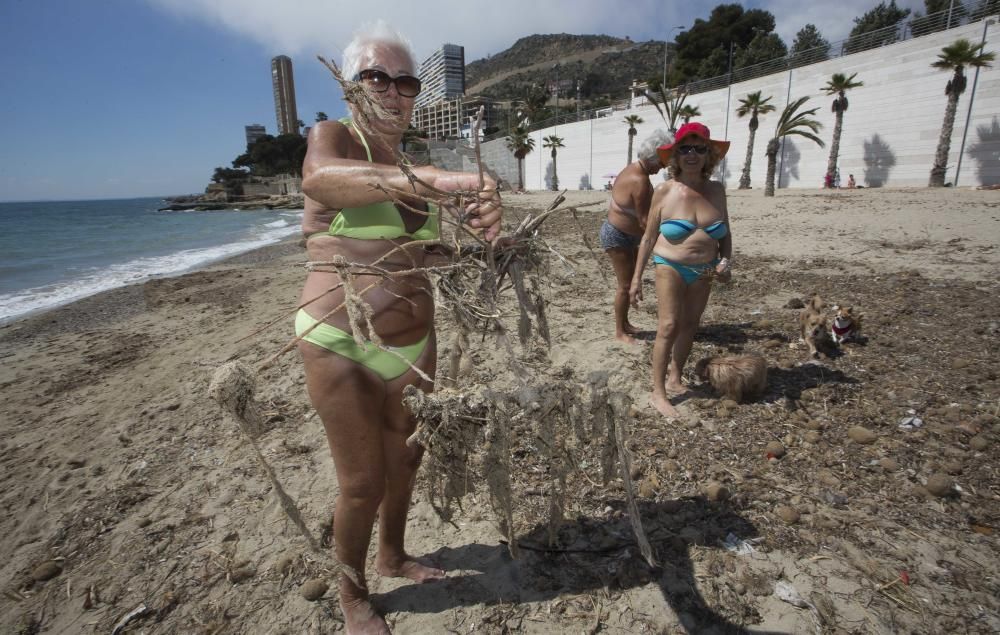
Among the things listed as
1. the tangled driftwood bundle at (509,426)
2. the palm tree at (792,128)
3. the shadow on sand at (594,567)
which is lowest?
the shadow on sand at (594,567)

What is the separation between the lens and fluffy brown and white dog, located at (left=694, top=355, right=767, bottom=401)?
3.69m

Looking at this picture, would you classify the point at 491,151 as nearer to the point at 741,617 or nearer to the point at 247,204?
the point at 247,204

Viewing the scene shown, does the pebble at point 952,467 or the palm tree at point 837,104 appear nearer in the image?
the pebble at point 952,467

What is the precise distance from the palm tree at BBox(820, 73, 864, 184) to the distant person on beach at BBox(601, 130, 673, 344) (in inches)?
1035

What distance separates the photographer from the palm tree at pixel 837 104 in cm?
2342

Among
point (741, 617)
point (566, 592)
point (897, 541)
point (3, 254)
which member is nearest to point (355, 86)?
point (566, 592)

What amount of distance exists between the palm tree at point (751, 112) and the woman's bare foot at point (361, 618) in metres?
32.9

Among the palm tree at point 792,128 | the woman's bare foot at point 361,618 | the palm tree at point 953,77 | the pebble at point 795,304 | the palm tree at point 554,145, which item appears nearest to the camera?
the woman's bare foot at point 361,618

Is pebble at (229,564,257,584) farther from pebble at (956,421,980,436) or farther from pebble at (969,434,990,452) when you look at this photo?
pebble at (956,421,980,436)

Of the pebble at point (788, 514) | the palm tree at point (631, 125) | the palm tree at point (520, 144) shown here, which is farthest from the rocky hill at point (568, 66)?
the pebble at point (788, 514)

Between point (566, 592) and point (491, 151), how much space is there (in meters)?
61.3

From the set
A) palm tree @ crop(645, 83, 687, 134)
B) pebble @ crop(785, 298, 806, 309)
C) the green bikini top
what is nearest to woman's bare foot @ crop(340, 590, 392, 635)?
the green bikini top

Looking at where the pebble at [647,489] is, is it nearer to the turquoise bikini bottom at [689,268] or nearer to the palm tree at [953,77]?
the turquoise bikini bottom at [689,268]

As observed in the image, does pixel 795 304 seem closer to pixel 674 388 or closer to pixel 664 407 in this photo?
pixel 674 388
